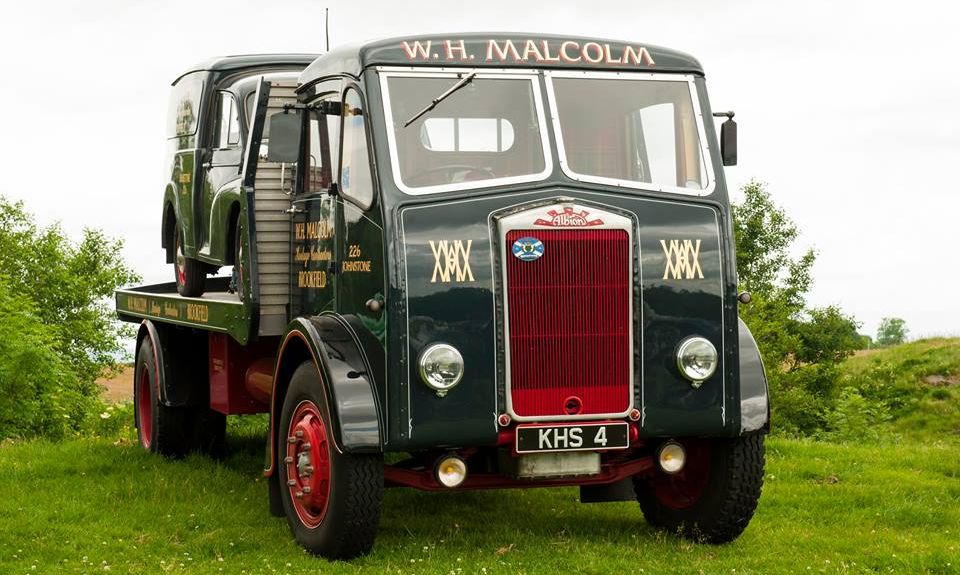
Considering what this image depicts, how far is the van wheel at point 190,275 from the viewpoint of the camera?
14148mm

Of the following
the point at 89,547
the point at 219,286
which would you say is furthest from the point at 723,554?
the point at 219,286

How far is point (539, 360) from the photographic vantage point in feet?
26.7

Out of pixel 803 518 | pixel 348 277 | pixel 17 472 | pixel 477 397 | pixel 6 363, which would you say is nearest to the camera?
pixel 477 397

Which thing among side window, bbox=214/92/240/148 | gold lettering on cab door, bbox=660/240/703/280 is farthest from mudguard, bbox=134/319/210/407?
gold lettering on cab door, bbox=660/240/703/280

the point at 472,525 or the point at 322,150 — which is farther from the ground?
the point at 322,150

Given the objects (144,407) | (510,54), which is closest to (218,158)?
(144,407)

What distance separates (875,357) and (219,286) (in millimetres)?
30733

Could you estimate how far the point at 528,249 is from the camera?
26.5 ft

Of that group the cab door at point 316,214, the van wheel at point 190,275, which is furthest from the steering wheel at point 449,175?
the van wheel at point 190,275

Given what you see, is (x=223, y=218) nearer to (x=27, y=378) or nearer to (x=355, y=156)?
(x=355, y=156)

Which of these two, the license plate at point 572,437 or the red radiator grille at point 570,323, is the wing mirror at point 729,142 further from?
the license plate at point 572,437

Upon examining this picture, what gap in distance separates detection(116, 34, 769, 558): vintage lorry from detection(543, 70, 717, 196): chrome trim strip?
2 centimetres

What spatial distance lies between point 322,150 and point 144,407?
220 inches

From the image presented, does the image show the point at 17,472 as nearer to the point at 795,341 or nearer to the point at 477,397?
the point at 477,397
